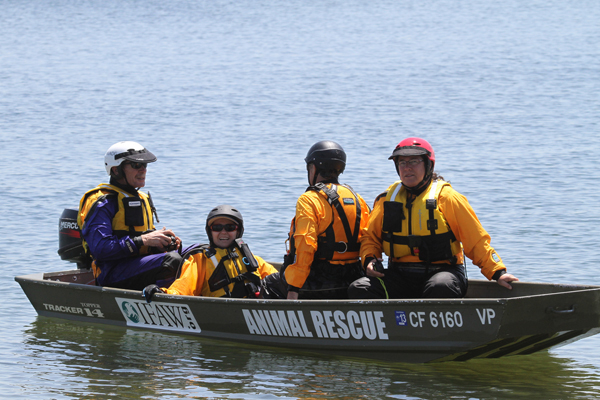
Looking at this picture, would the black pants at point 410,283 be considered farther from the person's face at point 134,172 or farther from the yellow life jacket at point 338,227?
the person's face at point 134,172

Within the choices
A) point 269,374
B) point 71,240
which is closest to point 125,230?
point 71,240

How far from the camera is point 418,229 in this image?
6.51 m

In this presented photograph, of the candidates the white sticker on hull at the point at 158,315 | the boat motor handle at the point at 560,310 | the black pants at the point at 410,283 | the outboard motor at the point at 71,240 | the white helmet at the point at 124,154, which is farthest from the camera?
the outboard motor at the point at 71,240

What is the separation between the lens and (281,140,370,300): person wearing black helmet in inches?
260

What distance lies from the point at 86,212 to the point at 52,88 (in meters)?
23.2

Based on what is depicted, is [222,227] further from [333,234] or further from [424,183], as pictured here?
[424,183]

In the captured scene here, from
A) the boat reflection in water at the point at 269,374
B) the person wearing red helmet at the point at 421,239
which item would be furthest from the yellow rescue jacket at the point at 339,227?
the boat reflection in water at the point at 269,374

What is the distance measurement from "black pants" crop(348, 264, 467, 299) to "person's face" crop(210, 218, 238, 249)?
1.20 metres

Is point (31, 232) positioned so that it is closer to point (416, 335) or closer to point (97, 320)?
point (97, 320)

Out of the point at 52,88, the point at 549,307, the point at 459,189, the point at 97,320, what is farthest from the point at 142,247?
the point at 52,88

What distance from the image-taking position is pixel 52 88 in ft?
97.7

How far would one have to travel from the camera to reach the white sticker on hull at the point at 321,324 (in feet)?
21.9

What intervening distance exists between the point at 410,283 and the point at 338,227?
69cm

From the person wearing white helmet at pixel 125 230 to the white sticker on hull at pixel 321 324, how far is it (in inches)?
43.3
